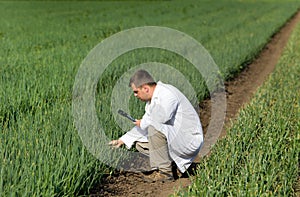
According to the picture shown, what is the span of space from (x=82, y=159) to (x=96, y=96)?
2.11 metres

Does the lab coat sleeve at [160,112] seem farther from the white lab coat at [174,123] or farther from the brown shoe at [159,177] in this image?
the brown shoe at [159,177]

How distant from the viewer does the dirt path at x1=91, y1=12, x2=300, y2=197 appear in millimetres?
3801

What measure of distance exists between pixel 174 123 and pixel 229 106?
331cm

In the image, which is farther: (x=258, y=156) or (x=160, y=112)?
(x=160, y=112)

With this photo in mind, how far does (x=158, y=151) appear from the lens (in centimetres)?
393

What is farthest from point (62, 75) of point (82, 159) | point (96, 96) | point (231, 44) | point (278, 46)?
point (278, 46)

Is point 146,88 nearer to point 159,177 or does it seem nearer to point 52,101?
point 159,177

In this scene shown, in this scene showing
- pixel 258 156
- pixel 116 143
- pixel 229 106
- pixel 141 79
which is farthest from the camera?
pixel 229 106

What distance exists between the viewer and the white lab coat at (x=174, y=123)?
3756 mm

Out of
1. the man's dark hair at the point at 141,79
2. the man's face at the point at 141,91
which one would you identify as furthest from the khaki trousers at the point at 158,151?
the man's dark hair at the point at 141,79

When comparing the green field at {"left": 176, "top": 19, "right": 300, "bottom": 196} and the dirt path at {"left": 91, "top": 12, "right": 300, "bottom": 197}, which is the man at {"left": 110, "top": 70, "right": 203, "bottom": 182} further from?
the green field at {"left": 176, "top": 19, "right": 300, "bottom": 196}

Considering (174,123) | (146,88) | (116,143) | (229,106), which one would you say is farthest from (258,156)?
(229,106)

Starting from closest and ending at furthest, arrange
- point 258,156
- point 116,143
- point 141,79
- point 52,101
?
point 258,156 < point 141,79 < point 116,143 < point 52,101

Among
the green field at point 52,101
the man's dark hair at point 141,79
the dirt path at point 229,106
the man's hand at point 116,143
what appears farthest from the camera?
the man's hand at point 116,143
